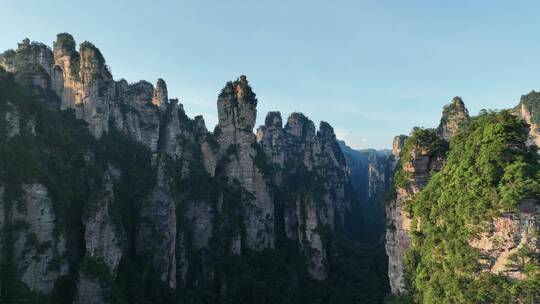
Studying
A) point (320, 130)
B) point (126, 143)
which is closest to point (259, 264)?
point (126, 143)

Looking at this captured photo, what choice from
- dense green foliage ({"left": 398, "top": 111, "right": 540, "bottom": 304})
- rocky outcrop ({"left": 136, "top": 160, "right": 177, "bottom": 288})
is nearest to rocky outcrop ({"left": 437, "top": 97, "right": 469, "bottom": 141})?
dense green foliage ({"left": 398, "top": 111, "right": 540, "bottom": 304})

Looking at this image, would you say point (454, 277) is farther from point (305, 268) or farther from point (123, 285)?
point (305, 268)

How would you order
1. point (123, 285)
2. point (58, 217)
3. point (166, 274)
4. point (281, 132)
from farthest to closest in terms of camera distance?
point (281, 132)
point (166, 274)
point (123, 285)
point (58, 217)

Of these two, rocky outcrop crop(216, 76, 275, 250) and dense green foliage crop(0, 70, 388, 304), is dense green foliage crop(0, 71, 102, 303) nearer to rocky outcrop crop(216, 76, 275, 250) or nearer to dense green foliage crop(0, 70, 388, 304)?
dense green foliage crop(0, 70, 388, 304)

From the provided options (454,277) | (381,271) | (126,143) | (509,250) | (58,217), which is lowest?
(381,271)

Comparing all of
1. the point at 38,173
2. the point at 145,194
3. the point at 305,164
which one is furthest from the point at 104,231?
the point at 305,164

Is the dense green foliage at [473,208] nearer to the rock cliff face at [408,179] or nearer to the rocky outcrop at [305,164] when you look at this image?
the rock cliff face at [408,179]
